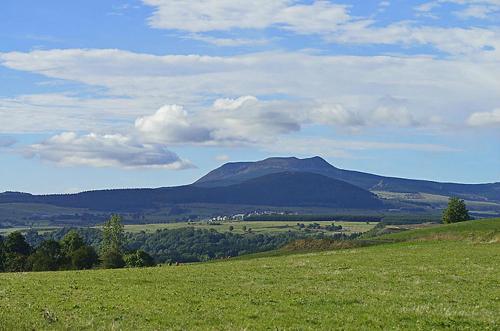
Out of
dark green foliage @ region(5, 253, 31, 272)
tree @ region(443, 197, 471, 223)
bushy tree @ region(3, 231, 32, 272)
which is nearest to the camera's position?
dark green foliage @ region(5, 253, 31, 272)

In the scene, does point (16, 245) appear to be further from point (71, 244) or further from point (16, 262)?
point (71, 244)

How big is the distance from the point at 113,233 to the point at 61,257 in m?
30.9

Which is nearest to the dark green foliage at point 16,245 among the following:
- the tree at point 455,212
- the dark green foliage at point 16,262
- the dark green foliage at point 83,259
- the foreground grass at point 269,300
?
the dark green foliage at point 16,262

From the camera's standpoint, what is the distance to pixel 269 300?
104 ft

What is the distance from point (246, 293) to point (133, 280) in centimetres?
1221

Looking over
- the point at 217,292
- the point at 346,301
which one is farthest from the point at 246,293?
the point at 346,301

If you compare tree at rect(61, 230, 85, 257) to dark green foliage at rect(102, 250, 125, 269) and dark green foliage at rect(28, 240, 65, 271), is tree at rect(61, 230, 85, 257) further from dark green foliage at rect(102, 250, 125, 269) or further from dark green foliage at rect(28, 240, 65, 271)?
dark green foliage at rect(102, 250, 125, 269)

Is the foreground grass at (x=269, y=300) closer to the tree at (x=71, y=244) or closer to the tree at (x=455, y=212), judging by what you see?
the tree at (x=71, y=244)

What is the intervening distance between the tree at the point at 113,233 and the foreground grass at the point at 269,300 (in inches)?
3782

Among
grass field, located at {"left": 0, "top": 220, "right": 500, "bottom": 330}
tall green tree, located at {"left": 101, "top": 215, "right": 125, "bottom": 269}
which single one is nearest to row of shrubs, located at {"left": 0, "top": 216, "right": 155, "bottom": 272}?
tall green tree, located at {"left": 101, "top": 215, "right": 125, "bottom": 269}

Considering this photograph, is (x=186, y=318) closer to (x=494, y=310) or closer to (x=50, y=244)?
(x=494, y=310)

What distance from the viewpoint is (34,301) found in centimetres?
3241

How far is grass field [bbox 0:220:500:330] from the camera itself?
992 inches

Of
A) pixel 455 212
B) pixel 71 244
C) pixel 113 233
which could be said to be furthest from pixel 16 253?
pixel 455 212
